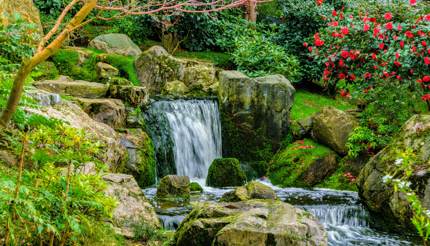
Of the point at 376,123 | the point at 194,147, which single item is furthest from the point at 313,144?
the point at 194,147

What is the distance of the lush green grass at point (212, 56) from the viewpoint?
54.0 feet

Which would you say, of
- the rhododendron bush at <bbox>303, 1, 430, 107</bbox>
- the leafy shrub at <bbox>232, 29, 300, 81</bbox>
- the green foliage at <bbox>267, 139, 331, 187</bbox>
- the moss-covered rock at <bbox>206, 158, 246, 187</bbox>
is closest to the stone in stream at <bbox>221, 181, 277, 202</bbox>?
the moss-covered rock at <bbox>206, 158, 246, 187</bbox>

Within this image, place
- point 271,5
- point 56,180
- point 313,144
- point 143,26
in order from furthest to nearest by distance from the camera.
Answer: point 271,5, point 143,26, point 313,144, point 56,180

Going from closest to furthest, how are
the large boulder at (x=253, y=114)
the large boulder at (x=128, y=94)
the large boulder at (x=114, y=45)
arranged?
the large boulder at (x=128, y=94) < the large boulder at (x=253, y=114) < the large boulder at (x=114, y=45)

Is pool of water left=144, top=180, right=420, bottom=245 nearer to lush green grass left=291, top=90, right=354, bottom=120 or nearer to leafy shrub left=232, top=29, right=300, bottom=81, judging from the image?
lush green grass left=291, top=90, right=354, bottom=120

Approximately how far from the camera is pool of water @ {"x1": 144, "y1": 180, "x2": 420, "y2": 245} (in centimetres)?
776

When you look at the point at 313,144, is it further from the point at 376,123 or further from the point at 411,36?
the point at 411,36

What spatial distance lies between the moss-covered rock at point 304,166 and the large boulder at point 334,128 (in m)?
0.20

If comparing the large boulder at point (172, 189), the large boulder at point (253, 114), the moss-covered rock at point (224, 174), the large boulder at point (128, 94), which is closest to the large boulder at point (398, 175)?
the moss-covered rock at point (224, 174)

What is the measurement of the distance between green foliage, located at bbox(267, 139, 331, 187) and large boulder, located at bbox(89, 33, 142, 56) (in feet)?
19.3

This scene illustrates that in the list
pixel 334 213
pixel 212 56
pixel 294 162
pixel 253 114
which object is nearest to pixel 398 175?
pixel 334 213

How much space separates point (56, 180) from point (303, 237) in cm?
268

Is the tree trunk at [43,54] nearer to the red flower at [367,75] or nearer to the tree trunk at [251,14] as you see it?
the red flower at [367,75]

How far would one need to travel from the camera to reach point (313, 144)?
11836 millimetres
